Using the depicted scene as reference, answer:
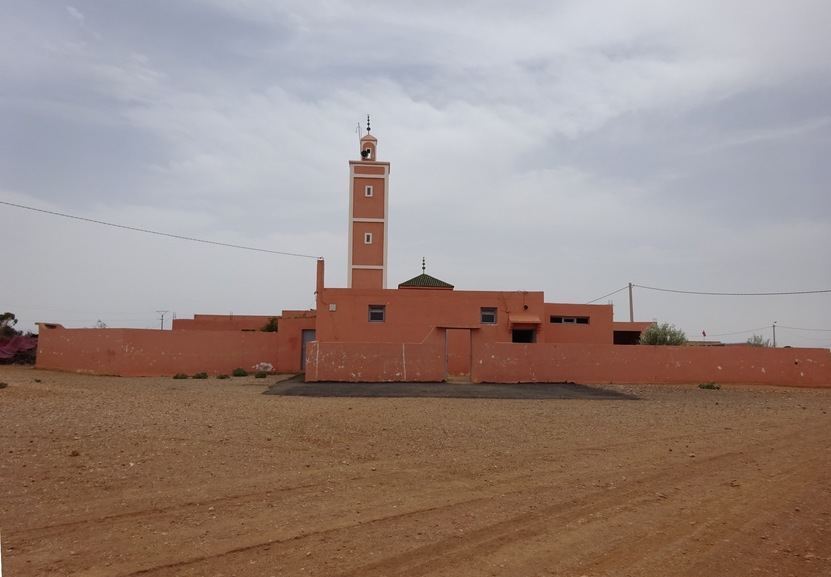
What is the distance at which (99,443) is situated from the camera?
9.79 m

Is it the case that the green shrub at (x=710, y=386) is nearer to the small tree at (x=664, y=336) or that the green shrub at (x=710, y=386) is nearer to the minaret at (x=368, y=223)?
the small tree at (x=664, y=336)

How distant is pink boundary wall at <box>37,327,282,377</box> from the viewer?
1217 inches

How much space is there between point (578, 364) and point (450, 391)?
7698 mm

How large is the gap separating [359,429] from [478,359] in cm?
1437

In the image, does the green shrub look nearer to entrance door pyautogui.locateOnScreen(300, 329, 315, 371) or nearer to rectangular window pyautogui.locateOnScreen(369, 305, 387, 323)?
rectangular window pyautogui.locateOnScreen(369, 305, 387, 323)

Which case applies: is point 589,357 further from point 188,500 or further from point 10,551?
point 10,551

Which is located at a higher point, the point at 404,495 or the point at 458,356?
the point at 458,356

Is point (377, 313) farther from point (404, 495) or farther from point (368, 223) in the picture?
point (404, 495)

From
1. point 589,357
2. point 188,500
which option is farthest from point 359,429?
point 589,357

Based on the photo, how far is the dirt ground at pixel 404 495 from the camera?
210 inches

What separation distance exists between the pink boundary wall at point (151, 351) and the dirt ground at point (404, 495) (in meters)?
17.7

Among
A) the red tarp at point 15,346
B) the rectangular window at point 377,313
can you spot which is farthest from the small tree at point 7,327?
the rectangular window at point 377,313

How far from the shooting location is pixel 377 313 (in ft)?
105

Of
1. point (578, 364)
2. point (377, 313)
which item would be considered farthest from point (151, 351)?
point (578, 364)
